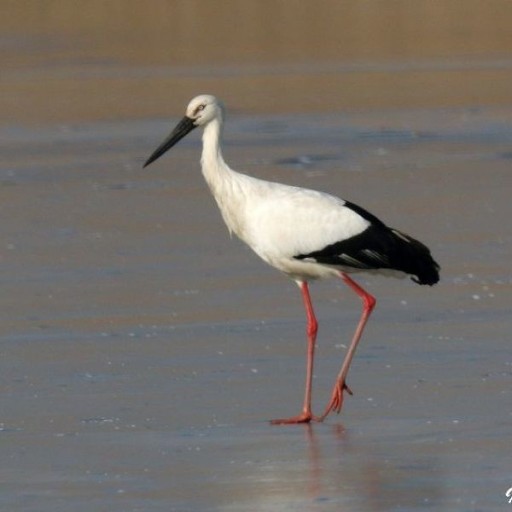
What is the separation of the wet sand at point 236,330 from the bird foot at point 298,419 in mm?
62

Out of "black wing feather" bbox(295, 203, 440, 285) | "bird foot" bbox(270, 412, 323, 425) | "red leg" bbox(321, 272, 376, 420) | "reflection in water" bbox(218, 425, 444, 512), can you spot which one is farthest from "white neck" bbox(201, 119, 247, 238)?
"reflection in water" bbox(218, 425, 444, 512)

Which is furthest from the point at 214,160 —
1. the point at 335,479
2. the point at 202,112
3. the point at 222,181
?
the point at 335,479

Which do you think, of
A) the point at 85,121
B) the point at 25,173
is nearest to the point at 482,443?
the point at 25,173

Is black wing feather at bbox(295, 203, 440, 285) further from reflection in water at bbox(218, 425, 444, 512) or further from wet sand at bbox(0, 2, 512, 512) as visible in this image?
reflection in water at bbox(218, 425, 444, 512)

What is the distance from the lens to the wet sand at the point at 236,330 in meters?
7.90

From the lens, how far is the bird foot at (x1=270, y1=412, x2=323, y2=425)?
29.5ft

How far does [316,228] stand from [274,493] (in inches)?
116

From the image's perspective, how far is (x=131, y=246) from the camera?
14086mm

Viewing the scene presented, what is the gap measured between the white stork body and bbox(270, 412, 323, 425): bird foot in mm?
780

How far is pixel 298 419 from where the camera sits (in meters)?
9.16

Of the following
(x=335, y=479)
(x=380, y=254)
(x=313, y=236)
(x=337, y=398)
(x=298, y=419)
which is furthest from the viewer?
(x=313, y=236)

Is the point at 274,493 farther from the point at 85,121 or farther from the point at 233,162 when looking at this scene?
the point at 85,121

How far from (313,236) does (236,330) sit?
3.01 feet

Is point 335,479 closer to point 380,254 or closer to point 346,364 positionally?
point 346,364
